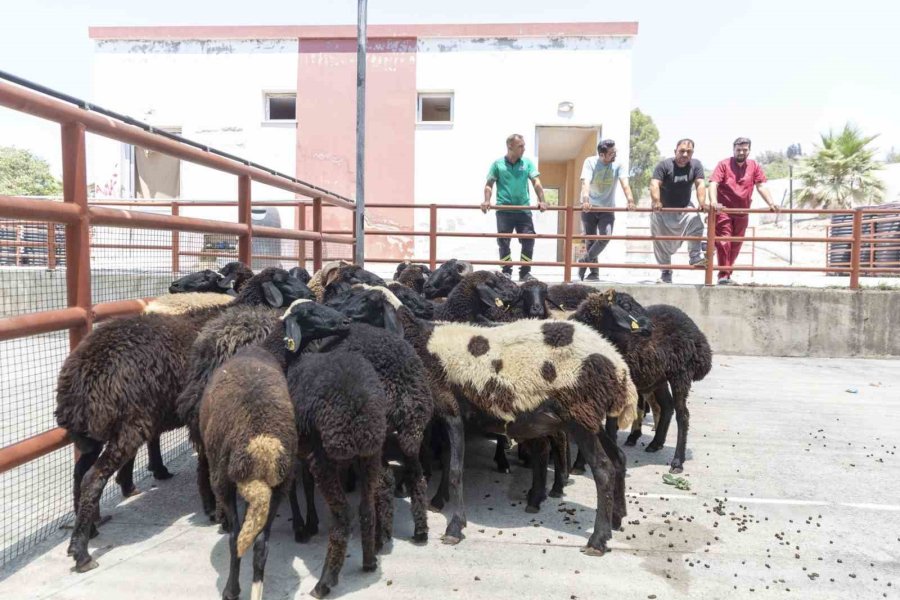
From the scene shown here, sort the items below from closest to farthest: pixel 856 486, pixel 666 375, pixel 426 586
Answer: pixel 426 586, pixel 856 486, pixel 666 375

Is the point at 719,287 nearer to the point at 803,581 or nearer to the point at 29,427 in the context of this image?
the point at 803,581

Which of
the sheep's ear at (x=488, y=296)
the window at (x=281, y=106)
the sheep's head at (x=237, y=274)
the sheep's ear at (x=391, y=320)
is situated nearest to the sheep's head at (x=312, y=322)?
the sheep's ear at (x=391, y=320)

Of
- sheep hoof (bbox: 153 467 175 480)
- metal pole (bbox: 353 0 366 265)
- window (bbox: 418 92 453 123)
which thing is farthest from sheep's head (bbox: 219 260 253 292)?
window (bbox: 418 92 453 123)

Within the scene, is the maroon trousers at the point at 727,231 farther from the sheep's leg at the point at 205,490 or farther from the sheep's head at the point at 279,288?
the sheep's leg at the point at 205,490

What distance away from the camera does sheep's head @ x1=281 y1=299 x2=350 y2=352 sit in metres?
3.70

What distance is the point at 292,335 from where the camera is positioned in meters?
3.59

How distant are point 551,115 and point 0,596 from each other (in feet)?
47.2

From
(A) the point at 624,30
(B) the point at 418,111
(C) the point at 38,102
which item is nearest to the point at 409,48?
(B) the point at 418,111

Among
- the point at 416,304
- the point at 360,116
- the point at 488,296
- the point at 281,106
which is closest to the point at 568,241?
the point at 360,116

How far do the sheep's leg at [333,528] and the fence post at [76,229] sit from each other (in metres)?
1.82

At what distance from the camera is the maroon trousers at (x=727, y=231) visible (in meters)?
10.6

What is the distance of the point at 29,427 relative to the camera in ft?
18.1

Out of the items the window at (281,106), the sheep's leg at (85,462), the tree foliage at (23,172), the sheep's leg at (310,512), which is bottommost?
the sheep's leg at (310,512)

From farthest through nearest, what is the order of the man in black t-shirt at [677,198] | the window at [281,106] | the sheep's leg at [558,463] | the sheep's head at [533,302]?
the window at [281,106] → the man in black t-shirt at [677,198] → the sheep's head at [533,302] → the sheep's leg at [558,463]
